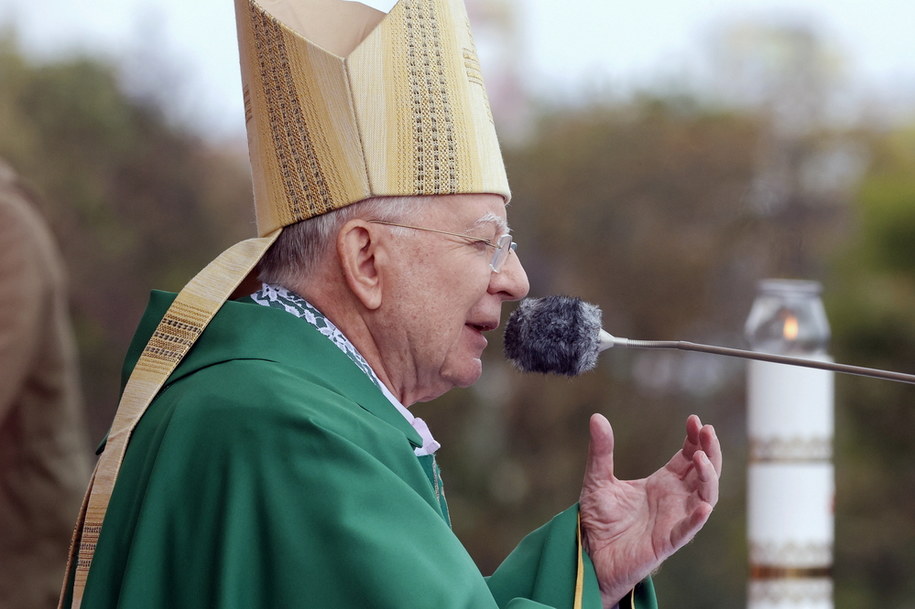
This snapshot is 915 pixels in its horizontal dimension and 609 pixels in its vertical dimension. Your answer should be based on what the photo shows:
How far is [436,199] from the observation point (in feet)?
7.79

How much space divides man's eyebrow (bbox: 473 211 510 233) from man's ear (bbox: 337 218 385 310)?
20cm

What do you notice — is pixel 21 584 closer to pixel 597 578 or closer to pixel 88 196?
pixel 597 578

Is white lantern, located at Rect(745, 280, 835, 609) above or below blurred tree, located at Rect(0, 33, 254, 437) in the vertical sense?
below

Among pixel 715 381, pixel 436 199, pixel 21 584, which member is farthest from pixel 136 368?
pixel 715 381

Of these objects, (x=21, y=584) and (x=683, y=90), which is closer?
(x=21, y=584)

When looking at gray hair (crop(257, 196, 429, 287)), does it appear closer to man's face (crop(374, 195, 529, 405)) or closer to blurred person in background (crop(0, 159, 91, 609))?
man's face (crop(374, 195, 529, 405))

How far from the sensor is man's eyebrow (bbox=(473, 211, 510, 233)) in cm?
238

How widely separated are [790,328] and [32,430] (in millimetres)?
2609

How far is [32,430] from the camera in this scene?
4566 mm

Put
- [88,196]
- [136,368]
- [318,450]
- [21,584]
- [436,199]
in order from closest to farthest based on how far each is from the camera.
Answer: [318,450] < [136,368] < [436,199] < [21,584] < [88,196]

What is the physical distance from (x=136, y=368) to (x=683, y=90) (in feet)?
29.8

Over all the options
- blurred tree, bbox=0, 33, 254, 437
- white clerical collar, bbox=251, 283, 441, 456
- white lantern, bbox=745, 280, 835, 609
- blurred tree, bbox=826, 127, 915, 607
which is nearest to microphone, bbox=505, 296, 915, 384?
white clerical collar, bbox=251, 283, 441, 456

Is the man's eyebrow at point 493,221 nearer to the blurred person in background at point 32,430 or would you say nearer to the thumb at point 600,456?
the thumb at point 600,456

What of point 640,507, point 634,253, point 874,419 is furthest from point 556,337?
point 874,419
